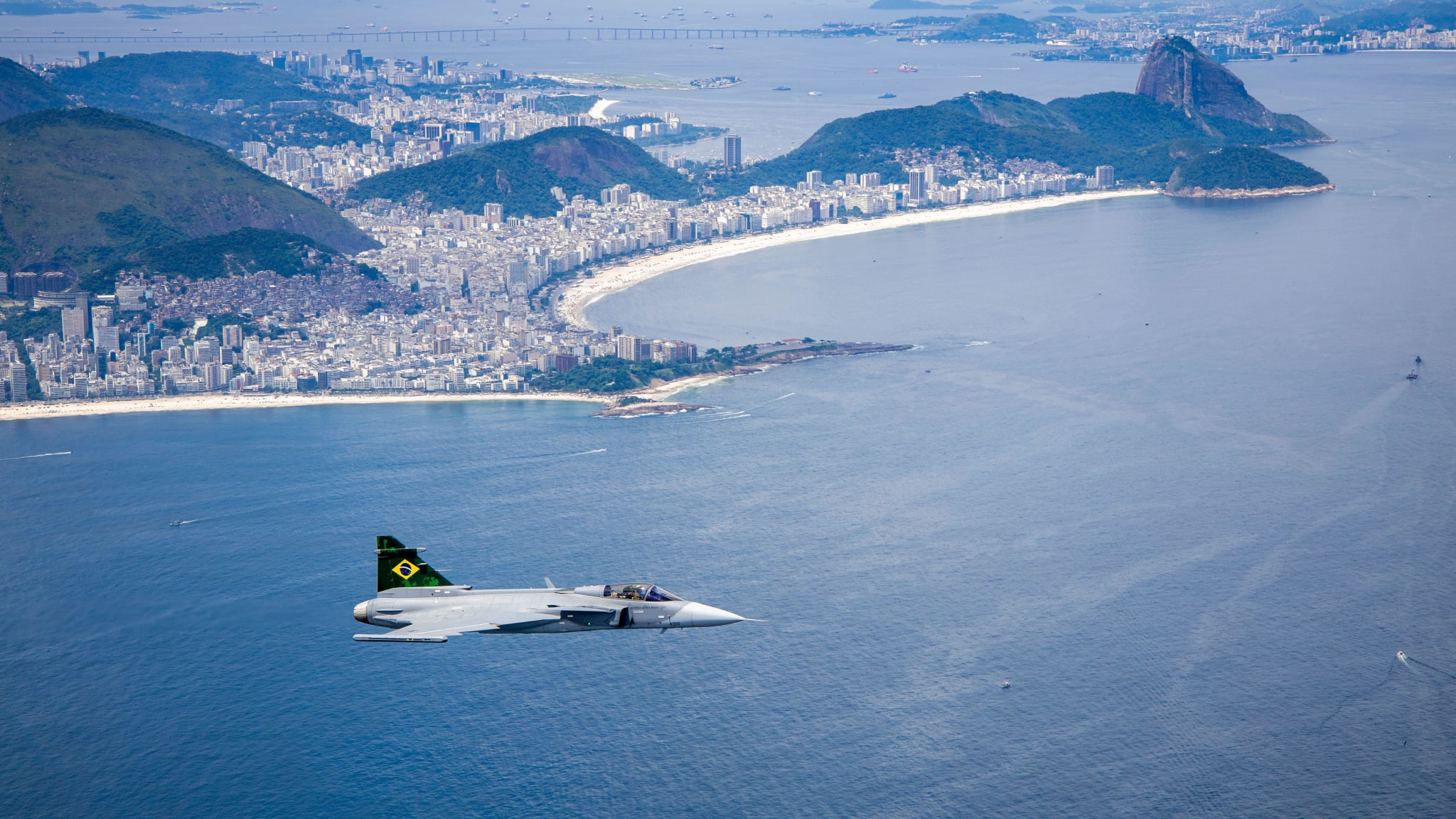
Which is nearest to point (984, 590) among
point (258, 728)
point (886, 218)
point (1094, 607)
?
point (1094, 607)

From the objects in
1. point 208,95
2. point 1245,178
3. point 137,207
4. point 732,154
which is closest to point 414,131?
point 208,95

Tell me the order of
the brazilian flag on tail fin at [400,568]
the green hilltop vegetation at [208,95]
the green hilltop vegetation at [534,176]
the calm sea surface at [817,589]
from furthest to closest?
the green hilltop vegetation at [208,95], the green hilltop vegetation at [534,176], the calm sea surface at [817,589], the brazilian flag on tail fin at [400,568]

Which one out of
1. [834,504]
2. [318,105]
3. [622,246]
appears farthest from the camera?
[318,105]

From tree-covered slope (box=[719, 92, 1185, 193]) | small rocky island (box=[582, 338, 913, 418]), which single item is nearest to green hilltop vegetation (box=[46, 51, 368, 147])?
tree-covered slope (box=[719, 92, 1185, 193])

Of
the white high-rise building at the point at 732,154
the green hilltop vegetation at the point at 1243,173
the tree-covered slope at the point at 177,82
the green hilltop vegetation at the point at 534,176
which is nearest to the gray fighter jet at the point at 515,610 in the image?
the green hilltop vegetation at the point at 534,176

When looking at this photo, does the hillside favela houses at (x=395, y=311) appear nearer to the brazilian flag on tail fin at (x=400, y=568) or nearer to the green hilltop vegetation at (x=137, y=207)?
the green hilltop vegetation at (x=137, y=207)

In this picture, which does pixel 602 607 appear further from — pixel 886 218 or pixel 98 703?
pixel 886 218
